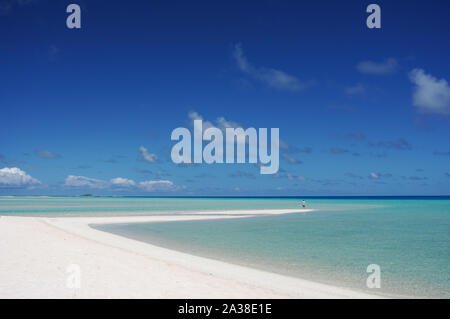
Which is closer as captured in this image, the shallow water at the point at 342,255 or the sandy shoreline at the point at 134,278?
the sandy shoreline at the point at 134,278

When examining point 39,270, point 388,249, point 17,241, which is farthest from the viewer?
point 388,249

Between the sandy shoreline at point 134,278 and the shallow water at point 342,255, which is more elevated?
the sandy shoreline at point 134,278

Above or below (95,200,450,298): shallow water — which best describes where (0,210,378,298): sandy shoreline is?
above

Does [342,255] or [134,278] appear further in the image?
A: [342,255]

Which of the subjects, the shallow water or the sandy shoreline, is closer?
the sandy shoreline

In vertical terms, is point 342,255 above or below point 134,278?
below

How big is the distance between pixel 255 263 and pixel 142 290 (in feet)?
25.2

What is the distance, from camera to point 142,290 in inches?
421

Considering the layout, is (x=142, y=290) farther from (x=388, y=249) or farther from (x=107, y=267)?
(x=388, y=249)
